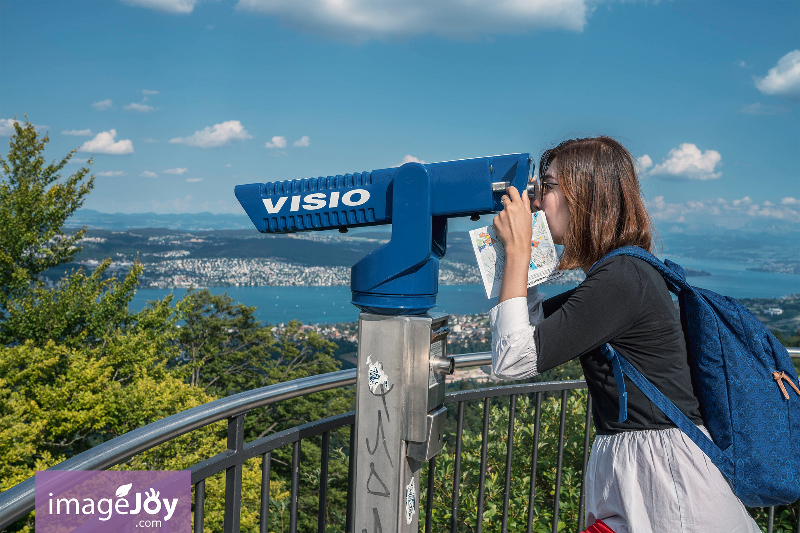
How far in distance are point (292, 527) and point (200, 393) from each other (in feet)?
56.1

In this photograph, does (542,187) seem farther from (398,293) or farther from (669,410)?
(669,410)

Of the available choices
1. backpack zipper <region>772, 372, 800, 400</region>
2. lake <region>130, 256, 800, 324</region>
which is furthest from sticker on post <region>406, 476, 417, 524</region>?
lake <region>130, 256, 800, 324</region>

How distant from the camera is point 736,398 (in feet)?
3.75

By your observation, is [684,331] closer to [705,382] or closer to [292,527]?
[705,382]

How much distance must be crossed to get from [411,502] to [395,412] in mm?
237

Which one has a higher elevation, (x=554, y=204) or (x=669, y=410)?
(x=554, y=204)

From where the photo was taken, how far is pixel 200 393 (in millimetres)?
17406

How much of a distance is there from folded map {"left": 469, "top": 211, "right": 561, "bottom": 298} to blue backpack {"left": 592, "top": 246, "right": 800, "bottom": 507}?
118mm

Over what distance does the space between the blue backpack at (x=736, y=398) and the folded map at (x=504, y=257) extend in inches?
4.7

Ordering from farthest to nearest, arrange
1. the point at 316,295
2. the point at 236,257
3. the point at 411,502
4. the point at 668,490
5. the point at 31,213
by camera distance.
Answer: the point at 316,295 < the point at 236,257 < the point at 31,213 < the point at 411,502 < the point at 668,490

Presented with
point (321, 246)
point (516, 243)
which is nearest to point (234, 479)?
point (516, 243)

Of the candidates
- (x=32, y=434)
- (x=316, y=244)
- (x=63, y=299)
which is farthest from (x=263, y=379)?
(x=316, y=244)

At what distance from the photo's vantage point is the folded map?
1.24m

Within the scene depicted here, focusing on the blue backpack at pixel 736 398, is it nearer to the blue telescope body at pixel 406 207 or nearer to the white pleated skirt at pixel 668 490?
the white pleated skirt at pixel 668 490
